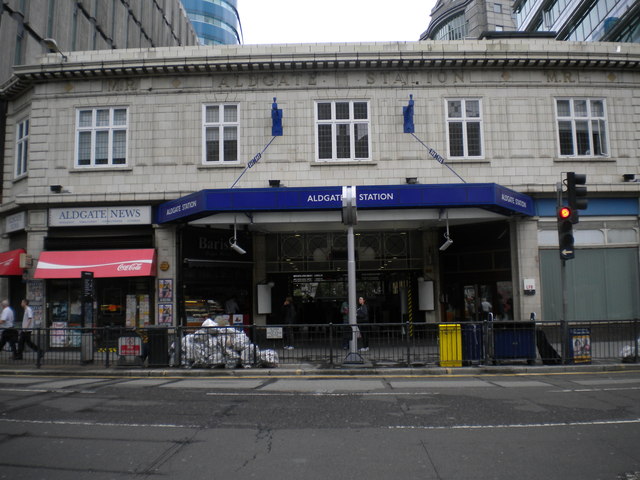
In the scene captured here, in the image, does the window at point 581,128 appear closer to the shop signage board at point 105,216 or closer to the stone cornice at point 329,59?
the stone cornice at point 329,59

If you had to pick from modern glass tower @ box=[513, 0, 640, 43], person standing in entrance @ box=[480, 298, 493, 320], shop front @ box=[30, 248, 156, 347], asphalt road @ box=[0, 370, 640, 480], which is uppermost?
modern glass tower @ box=[513, 0, 640, 43]

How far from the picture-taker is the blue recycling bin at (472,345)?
1339cm

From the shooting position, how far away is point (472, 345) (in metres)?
13.4

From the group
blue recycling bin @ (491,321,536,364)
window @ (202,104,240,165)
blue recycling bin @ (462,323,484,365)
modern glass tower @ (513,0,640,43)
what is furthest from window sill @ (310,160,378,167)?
modern glass tower @ (513,0,640,43)

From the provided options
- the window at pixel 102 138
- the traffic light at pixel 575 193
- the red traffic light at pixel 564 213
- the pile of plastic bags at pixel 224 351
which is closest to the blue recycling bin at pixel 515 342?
the red traffic light at pixel 564 213

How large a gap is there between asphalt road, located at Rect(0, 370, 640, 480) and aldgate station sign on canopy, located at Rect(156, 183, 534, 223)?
21.9 feet

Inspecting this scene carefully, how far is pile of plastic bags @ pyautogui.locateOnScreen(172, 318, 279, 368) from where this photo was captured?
13531 millimetres

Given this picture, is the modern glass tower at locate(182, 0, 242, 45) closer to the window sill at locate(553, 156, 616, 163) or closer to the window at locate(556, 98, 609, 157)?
the window at locate(556, 98, 609, 157)

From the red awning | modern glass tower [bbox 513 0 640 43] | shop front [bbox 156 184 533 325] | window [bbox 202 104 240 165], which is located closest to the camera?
shop front [bbox 156 184 533 325]

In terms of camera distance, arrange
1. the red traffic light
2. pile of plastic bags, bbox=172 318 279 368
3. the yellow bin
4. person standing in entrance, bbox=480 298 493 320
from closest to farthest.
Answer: the red traffic light
the yellow bin
pile of plastic bags, bbox=172 318 279 368
person standing in entrance, bbox=480 298 493 320

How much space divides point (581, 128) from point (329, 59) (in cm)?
911

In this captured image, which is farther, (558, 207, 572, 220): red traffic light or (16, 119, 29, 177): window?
(16, 119, 29, 177): window

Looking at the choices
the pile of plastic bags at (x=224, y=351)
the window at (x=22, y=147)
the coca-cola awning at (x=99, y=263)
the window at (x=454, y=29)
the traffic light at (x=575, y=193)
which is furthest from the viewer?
the window at (x=454, y=29)

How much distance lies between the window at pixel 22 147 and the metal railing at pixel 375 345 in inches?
336
